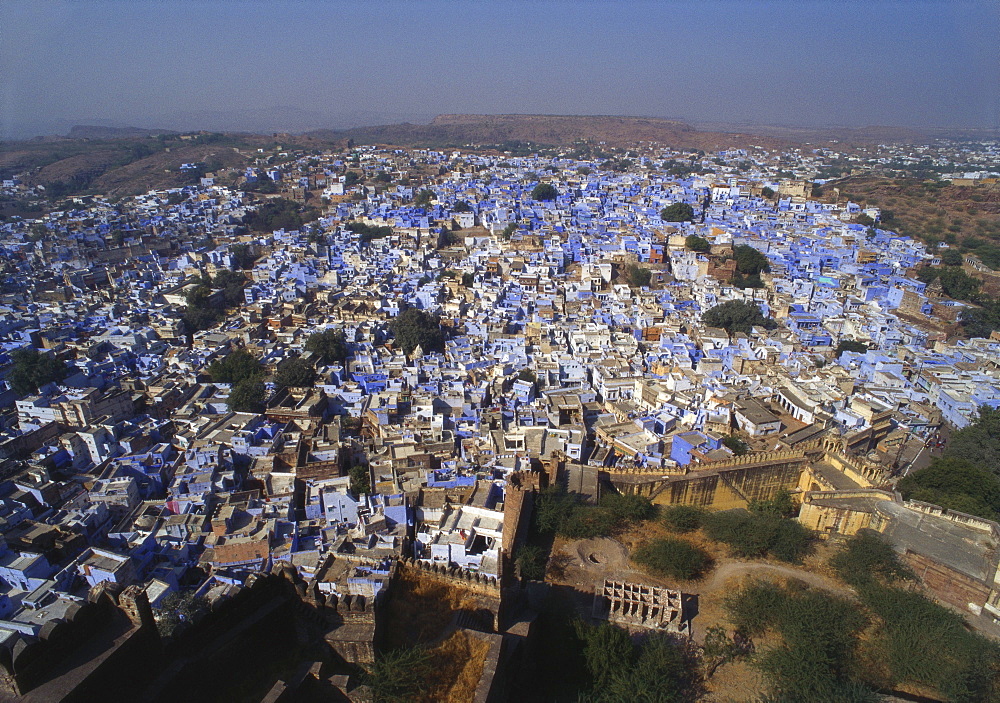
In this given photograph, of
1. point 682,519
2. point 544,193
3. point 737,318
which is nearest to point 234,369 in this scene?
point 682,519

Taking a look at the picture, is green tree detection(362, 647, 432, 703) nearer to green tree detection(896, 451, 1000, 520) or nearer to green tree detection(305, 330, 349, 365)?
green tree detection(896, 451, 1000, 520)

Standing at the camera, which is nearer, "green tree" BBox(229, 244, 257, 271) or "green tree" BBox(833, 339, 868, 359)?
"green tree" BBox(833, 339, 868, 359)

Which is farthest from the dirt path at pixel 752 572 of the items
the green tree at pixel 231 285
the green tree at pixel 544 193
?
the green tree at pixel 544 193

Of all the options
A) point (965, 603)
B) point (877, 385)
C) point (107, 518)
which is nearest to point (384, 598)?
point (107, 518)

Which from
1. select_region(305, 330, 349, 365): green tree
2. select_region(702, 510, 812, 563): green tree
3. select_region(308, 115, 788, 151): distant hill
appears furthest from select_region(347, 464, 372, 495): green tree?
select_region(308, 115, 788, 151): distant hill

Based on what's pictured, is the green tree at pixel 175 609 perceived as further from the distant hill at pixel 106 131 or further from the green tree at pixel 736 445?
the distant hill at pixel 106 131
